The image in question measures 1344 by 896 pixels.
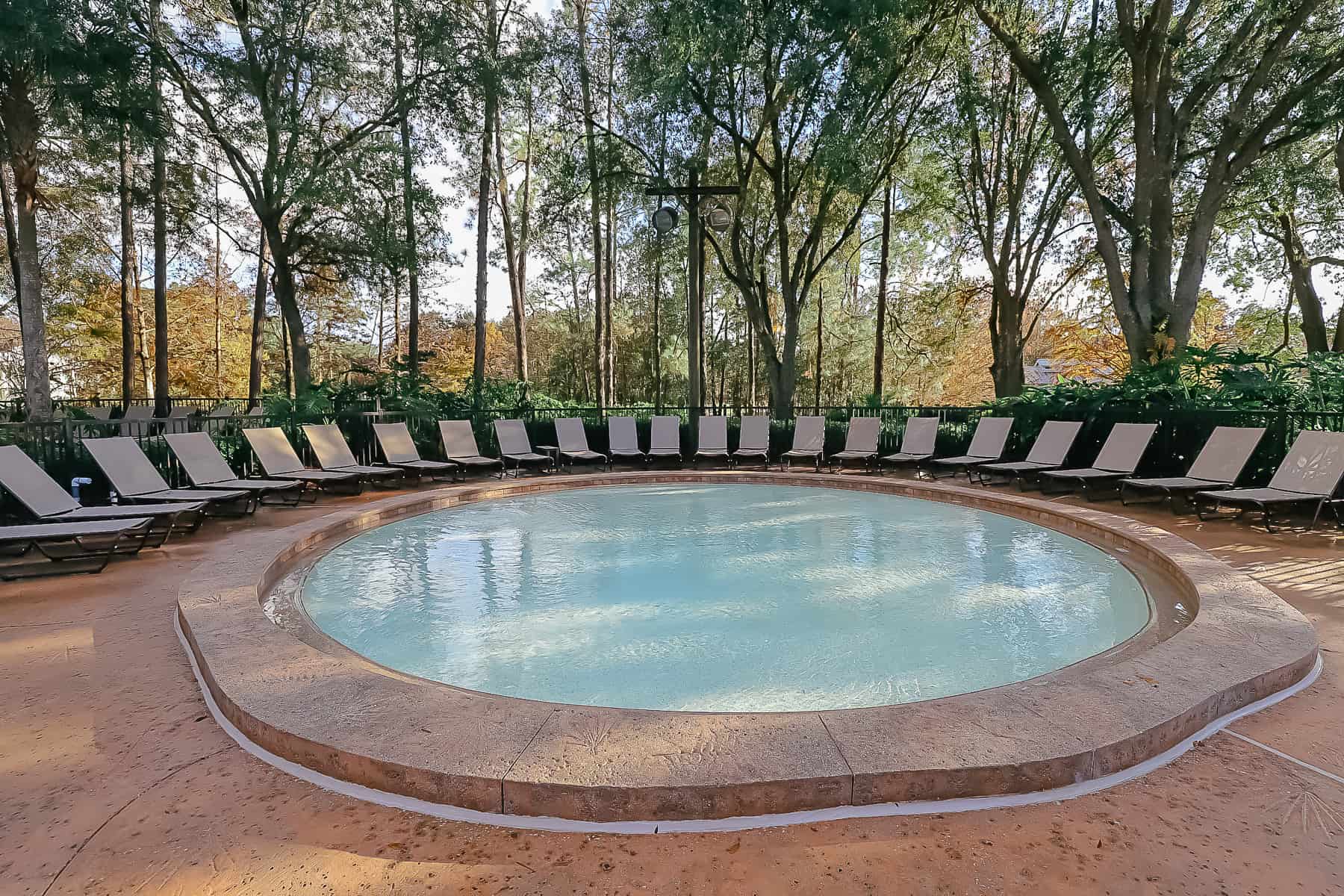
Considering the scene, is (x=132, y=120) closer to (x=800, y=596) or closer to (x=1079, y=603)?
(x=800, y=596)

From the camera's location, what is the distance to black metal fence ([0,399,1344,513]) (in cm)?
736

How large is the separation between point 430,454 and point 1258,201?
2072cm

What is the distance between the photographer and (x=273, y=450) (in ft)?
29.7

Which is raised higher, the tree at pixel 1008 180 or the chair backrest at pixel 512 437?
the tree at pixel 1008 180

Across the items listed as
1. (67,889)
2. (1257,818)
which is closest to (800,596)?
(1257,818)

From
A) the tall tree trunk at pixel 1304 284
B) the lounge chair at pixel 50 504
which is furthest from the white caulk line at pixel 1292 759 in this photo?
the tall tree trunk at pixel 1304 284

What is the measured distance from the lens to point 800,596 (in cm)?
500

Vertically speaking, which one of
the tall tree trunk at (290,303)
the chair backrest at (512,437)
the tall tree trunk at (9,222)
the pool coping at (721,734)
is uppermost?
the tall tree trunk at (9,222)

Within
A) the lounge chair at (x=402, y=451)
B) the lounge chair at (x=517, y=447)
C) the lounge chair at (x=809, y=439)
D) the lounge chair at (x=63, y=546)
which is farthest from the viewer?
the lounge chair at (x=809, y=439)

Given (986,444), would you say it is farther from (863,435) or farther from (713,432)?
(713,432)

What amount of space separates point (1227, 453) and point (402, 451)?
11.6 meters

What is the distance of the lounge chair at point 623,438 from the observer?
41.1 feet

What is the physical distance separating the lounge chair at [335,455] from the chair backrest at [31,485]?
331 cm

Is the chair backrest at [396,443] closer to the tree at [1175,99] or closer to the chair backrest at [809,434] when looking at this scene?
the chair backrest at [809,434]
